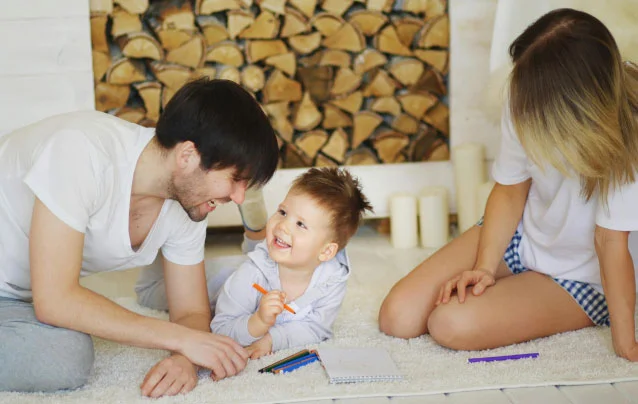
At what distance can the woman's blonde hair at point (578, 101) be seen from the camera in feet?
5.19

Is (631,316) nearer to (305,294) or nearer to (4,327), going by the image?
(305,294)

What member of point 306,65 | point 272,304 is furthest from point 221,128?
point 306,65

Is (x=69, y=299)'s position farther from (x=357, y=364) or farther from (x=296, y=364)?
(x=357, y=364)

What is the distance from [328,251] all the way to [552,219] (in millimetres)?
520

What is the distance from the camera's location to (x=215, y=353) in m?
1.66

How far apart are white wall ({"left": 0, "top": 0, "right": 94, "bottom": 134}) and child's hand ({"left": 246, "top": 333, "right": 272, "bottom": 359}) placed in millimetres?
1313

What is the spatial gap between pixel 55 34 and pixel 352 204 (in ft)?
4.58

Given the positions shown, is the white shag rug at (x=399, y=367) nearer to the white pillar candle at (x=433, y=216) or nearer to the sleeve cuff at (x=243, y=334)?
the sleeve cuff at (x=243, y=334)

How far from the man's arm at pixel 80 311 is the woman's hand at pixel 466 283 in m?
0.53

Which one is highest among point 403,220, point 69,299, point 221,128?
point 221,128

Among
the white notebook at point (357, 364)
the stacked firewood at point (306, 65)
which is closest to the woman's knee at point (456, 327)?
the white notebook at point (357, 364)

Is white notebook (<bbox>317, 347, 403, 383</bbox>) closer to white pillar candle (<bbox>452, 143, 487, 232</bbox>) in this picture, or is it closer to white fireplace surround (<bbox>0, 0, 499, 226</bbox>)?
white pillar candle (<bbox>452, 143, 487, 232</bbox>)

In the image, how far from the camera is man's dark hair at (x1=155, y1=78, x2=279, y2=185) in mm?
1575

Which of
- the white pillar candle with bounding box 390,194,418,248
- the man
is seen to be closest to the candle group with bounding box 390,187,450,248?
the white pillar candle with bounding box 390,194,418,248
